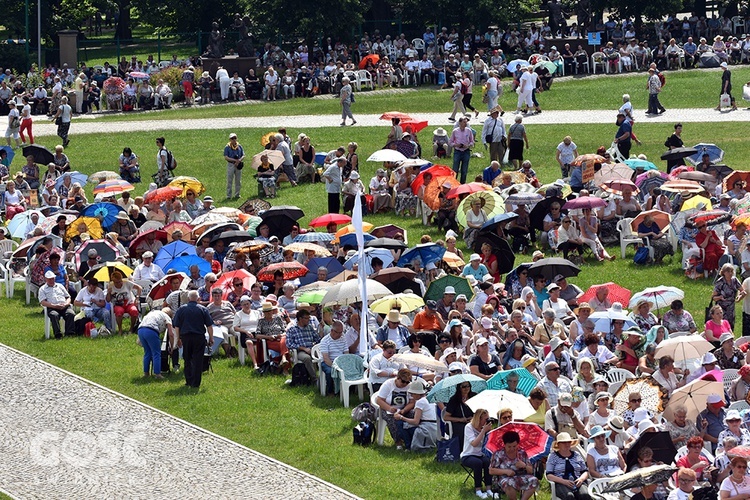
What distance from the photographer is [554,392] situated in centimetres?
1630

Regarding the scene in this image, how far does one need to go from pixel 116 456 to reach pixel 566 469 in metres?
5.16

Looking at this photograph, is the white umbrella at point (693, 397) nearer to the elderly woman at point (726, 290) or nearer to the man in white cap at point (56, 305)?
the elderly woman at point (726, 290)

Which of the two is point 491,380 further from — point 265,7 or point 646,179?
point 265,7

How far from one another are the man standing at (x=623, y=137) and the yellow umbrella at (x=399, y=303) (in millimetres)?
13292

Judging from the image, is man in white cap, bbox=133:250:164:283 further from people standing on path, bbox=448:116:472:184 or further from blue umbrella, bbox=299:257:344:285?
people standing on path, bbox=448:116:472:184

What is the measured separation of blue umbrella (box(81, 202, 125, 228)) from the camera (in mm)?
26094

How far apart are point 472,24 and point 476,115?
1516 cm

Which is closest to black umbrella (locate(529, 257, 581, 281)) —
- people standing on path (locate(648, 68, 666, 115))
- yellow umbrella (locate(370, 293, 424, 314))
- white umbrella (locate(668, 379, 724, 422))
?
yellow umbrella (locate(370, 293, 424, 314))

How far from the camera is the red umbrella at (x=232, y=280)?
2152 centimetres

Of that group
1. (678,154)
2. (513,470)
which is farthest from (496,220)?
(513,470)

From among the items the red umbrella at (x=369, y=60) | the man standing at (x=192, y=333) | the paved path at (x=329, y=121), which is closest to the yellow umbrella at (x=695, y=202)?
the man standing at (x=192, y=333)

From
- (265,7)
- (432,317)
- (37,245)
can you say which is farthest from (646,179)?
(265,7)

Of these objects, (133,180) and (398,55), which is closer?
(133,180)

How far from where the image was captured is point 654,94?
3919 centimetres
